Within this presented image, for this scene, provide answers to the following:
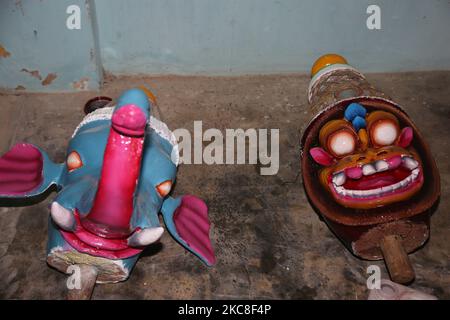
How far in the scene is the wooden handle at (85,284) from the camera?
1852 millimetres

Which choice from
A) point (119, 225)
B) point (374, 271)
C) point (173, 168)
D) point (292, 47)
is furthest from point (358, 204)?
point (292, 47)

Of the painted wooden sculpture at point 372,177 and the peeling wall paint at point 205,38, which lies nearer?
the painted wooden sculpture at point 372,177

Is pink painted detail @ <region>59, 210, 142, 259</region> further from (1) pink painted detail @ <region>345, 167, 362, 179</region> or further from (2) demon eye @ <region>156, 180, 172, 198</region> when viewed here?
(1) pink painted detail @ <region>345, 167, 362, 179</region>

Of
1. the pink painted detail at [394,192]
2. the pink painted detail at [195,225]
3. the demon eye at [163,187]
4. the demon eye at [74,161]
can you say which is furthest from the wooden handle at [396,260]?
the demon eye at [74,161]

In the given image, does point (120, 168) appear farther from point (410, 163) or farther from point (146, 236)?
point (410, 163)

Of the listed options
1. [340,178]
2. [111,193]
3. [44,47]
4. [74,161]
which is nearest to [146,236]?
[111,193]

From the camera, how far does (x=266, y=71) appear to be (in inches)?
121

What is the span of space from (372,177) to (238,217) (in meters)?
0.65

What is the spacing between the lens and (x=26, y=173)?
7.00 ft

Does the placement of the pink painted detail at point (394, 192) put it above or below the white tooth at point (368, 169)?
below

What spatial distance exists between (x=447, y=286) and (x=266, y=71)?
60.5 inches

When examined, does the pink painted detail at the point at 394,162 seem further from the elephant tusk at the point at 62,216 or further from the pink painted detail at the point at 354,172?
the elephant tusk at the point at 62,216

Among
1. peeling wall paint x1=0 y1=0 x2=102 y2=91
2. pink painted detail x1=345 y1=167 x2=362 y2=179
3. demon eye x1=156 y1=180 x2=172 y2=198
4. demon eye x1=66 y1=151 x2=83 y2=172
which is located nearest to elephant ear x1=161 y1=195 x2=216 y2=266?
demon eye x1=156 y1=180 x2=172 y2=198

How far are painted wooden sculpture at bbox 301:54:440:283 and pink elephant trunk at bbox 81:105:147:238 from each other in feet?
2.34
